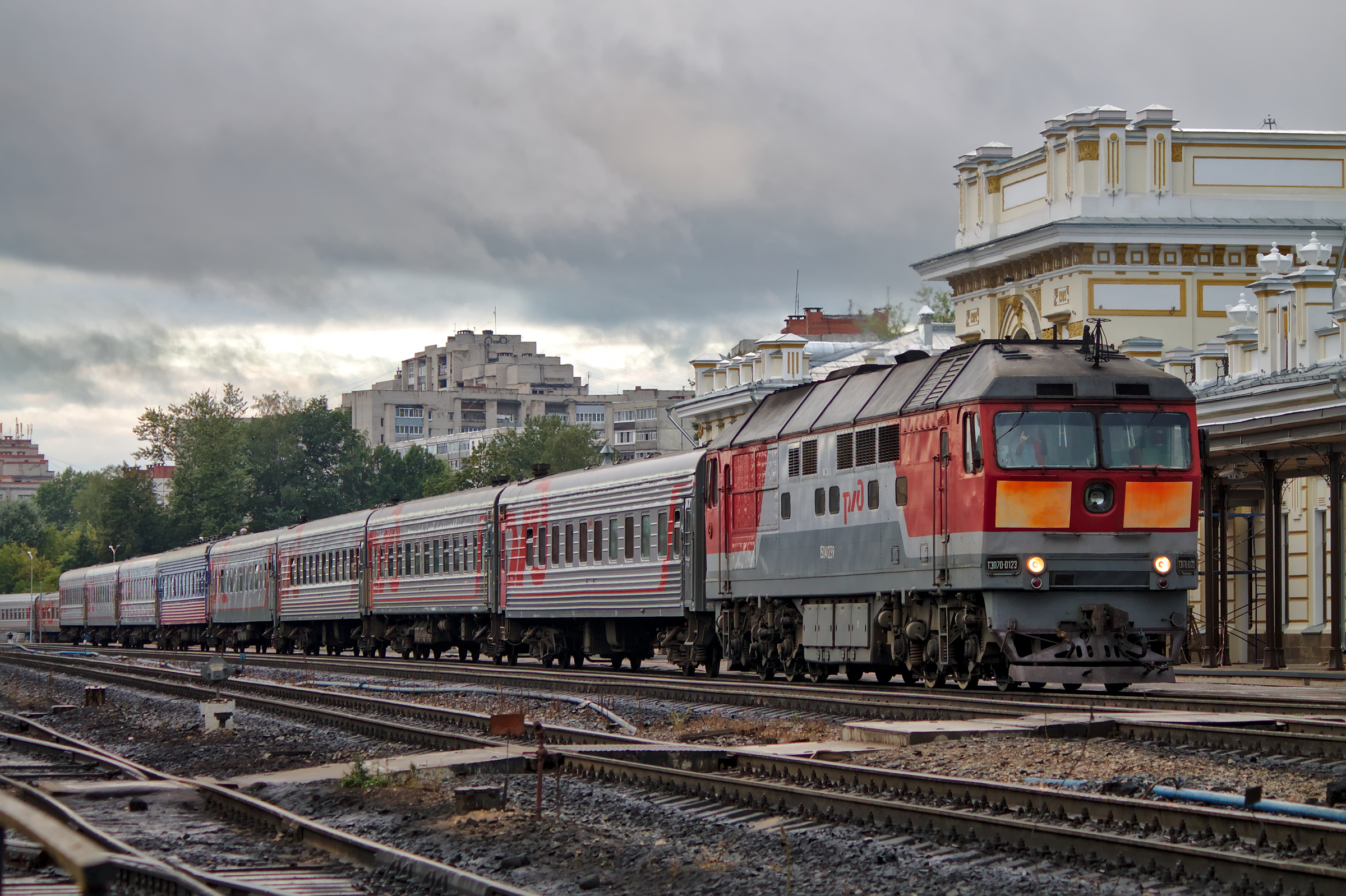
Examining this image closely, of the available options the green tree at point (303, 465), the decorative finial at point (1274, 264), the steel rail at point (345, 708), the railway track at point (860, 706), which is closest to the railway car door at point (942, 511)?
the railway track at point (860, 706)

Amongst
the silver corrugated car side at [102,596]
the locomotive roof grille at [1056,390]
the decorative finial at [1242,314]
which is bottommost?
the silver corrugated car side at [102,596]

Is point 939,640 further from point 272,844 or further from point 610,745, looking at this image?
point 272,844

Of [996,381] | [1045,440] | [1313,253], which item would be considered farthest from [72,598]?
[1045,440]

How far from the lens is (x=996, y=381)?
20.2 metres

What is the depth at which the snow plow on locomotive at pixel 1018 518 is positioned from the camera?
1994cm

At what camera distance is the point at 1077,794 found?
1140 cm

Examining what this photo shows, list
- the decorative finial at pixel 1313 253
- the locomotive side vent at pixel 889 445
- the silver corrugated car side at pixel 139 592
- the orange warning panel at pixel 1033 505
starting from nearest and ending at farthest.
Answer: the orange warning panel at pixel 1033 505
the locomotive side vent at pixel 889 445
the decorative finial at pixel 1313 253
the silver corrugated car side at pixel 139 592

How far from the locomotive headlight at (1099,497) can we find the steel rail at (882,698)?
2171 millimetres

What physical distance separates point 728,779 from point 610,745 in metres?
3.56

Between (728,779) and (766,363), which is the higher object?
(766,363)

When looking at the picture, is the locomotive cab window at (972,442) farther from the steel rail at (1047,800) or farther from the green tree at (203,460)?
the green tree at (203,460)

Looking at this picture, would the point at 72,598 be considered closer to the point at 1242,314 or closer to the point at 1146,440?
the point at 1242,314

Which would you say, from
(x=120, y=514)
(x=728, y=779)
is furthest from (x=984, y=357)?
(x=120, y=514)

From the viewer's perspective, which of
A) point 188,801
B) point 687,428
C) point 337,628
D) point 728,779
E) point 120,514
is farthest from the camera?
point 120,514
